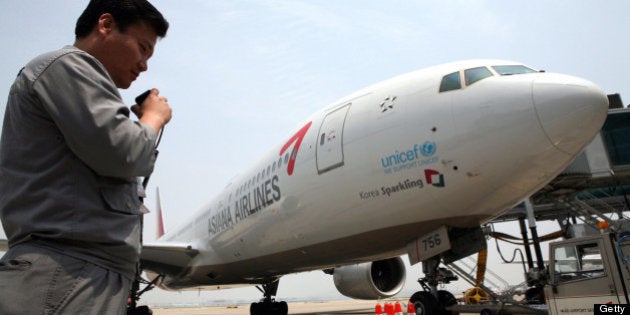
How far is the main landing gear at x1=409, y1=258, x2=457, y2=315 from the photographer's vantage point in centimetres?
480

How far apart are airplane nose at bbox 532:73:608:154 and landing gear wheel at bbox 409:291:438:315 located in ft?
6.94

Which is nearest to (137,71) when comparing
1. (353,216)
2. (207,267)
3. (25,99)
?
(25,99)

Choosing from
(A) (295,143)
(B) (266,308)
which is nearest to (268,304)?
(B) (266,308)

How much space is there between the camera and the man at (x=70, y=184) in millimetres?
1036

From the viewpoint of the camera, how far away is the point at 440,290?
16.6ft

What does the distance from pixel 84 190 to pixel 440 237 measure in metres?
4.12

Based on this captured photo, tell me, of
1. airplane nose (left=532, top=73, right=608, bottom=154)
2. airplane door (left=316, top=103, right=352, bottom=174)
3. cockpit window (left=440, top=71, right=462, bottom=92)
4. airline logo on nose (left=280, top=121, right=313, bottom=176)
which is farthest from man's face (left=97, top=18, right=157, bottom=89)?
airline logo on nose (left=280, top=121, right=313, bottom=176)

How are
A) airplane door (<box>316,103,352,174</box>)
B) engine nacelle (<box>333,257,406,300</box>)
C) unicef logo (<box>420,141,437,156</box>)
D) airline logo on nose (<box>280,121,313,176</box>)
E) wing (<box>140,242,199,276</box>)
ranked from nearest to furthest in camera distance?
unicef logo (<box>420,141,437,156</box>)
airplane door (<box>316,103,352,174</box>)
airline logo on nose (<box>280,121,313,176</box>)
engine nacelle (<box>333,257,406,300</box>)
wing (<box>140,242,199,276</box>)

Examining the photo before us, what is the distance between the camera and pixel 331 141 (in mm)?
5535

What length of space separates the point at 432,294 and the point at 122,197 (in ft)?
14.4

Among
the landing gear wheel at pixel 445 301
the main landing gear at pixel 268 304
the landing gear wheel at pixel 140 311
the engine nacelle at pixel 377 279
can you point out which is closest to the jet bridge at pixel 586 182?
the engine nacelle at pixel 377 279

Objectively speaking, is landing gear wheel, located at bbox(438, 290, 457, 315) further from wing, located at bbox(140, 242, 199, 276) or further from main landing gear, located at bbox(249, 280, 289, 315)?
main landing gear, located at bbox(249, 280, 289, 315)

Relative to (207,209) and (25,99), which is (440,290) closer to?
(25,99)

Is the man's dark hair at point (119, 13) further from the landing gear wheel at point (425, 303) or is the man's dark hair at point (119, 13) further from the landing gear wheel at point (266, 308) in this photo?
the landing gear wheel at point (266, 308)
